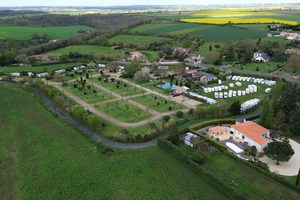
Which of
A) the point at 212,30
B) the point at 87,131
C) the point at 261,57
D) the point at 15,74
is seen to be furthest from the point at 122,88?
the point at 212,30

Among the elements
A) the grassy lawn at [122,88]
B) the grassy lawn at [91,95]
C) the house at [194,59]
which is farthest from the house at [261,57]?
the grassy lawn at [91,95]

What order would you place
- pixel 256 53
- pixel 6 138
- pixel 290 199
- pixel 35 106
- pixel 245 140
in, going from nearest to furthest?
pixel 290 199
pixel 245 140
pixel 6 138
pixel 35 106
pixel 256 53

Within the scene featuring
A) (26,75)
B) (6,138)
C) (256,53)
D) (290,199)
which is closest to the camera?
(290,199)

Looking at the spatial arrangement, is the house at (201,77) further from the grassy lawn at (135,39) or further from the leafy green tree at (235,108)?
the grassy lawn at (135,39)

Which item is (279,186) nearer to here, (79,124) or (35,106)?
(79,124)

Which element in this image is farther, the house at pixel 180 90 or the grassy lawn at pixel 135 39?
the grassy lawn at pixel 135 39

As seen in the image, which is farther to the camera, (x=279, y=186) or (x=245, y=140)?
(x=245, y=140)

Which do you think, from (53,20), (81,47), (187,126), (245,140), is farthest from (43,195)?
(53,20)
